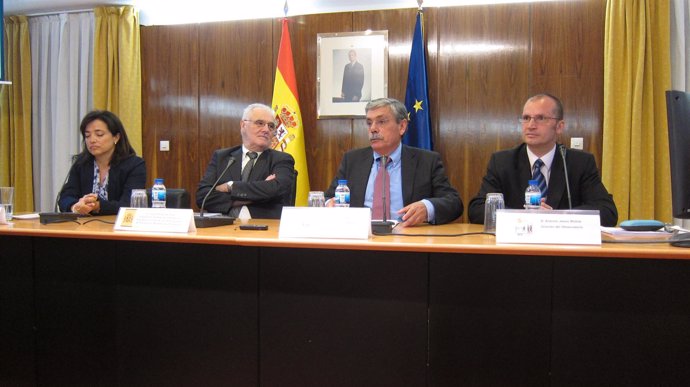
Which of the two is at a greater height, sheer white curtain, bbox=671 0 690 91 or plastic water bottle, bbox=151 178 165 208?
sheer white curtain, bbox=671 0 690 91

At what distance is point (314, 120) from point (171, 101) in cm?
136

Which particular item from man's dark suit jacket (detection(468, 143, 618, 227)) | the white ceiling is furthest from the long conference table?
the white ceiling

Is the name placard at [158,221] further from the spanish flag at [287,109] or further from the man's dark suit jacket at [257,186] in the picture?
the spanish flag at [287,109]

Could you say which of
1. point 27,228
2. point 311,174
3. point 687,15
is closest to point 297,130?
point 311,174

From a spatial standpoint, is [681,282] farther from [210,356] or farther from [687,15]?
[687,15]

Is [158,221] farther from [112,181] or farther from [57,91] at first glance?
[57,91]

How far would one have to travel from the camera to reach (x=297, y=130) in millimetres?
3949

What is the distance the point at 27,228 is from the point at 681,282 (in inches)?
83.1

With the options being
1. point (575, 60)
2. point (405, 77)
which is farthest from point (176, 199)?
point (575, 60)

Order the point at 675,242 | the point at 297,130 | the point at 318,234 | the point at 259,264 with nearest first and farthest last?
the point at 675,242 < the point at 318,234 < the point at 259,264 < the point at 297,130

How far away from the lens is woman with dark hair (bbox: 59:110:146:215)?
2.66 metres

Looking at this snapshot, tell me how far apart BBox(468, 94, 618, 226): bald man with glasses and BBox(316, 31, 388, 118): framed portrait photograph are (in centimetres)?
179

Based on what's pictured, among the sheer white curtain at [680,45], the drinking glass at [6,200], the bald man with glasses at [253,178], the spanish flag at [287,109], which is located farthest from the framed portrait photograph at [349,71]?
the drinking glass at [6,200]

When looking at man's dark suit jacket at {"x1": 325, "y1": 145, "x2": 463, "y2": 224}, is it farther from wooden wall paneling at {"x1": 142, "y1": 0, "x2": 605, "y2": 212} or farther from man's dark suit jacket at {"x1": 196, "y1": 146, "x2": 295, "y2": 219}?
wooden wall paneling at {"x1": 142, "y1": 0, "x2": 605, "y2": 212}
